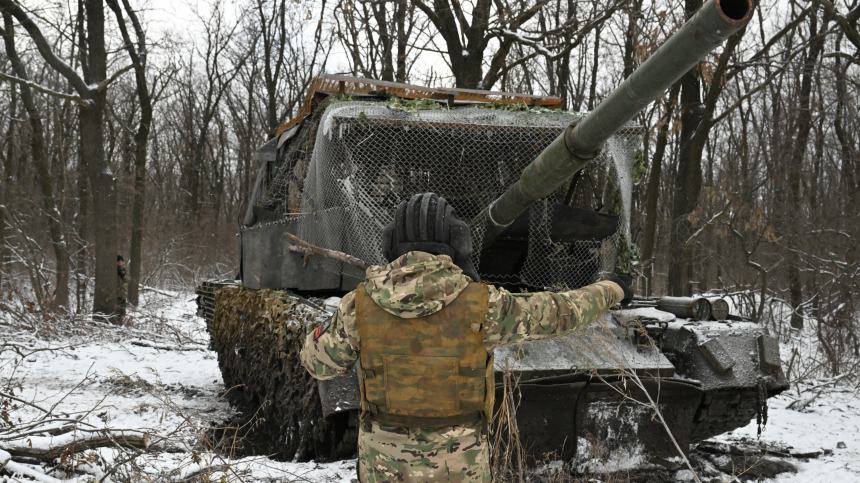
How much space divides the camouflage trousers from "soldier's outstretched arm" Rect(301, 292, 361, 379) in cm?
26

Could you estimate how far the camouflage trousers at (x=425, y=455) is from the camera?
7.53 ft

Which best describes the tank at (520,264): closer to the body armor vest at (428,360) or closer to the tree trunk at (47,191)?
the body armor vest at (428,360)

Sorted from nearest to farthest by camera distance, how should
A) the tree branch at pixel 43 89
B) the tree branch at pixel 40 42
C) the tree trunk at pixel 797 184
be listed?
the tree branch at pixel 43 89
the tree branch at pixel 40 42
the tree trunk at pixel 797 184

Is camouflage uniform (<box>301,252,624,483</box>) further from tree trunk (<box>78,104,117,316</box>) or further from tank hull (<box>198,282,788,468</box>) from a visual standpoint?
tree trunk (<box>78,104,117,316</box>)

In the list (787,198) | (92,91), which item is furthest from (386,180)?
(787,198)

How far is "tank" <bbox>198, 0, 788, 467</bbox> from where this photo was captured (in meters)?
3.92

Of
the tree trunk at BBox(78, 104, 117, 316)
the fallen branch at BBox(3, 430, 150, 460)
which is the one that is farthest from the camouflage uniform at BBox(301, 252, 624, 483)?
the tree trunk at BBox(78, 104, 117, 316)

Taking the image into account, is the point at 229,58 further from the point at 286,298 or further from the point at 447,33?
the point at 286,298

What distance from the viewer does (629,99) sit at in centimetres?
291

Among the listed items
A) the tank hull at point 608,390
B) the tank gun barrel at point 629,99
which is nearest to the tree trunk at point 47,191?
the tank hull at point 608,390

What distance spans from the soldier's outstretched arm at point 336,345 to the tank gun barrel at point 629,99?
1.50m

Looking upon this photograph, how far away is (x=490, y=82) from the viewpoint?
41.1ft

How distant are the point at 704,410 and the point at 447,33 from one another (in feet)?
30.7

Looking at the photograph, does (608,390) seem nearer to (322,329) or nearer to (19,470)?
(322,329)
